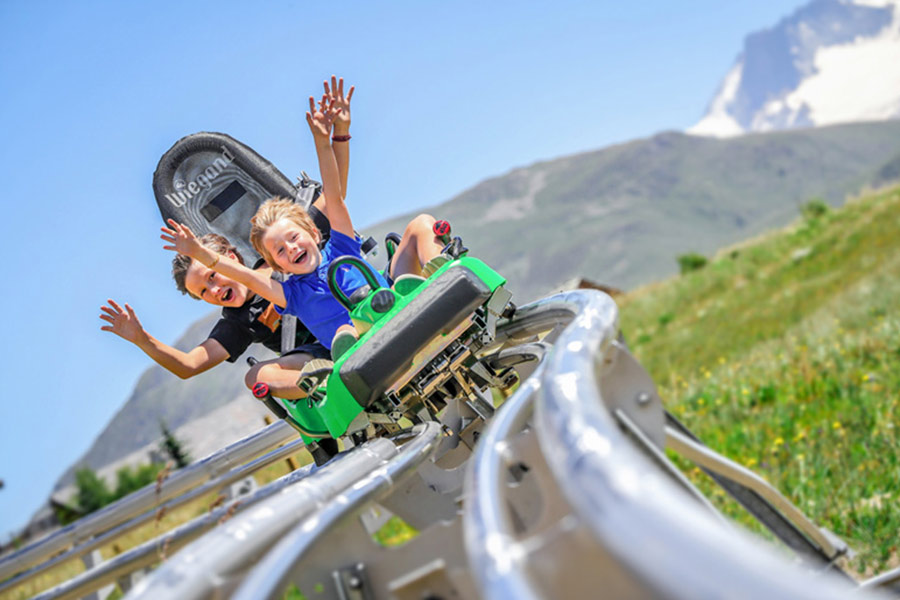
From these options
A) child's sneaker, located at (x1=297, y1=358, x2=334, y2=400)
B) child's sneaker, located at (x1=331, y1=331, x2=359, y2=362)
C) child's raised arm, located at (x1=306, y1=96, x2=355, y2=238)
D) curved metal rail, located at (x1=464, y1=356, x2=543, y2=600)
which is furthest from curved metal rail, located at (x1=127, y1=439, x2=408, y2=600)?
child's raised arm, located at (x1=306, y1=96, x2=355, y2=238)

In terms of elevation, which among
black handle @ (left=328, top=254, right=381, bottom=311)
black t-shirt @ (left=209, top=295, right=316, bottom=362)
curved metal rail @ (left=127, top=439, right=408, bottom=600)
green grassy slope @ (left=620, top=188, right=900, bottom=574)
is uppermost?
black t-shirt @ (left=209, top=295, right=316, bottom=362)

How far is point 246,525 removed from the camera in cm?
135

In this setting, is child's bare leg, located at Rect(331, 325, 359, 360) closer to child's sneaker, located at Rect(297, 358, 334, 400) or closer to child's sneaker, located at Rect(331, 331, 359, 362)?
child's sneaker, located at Rect(331, 331, 359, 362)

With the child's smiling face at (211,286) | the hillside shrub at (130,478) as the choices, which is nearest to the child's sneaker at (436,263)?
the child's smiling face at (211,286)

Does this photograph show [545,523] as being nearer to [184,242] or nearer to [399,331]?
[399,331]

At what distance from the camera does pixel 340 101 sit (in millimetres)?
3605

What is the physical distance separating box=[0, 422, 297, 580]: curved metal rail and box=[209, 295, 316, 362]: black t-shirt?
1.49 ft

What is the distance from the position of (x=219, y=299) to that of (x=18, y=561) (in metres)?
1.59

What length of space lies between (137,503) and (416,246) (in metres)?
1.99

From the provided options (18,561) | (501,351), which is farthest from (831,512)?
(18,561)

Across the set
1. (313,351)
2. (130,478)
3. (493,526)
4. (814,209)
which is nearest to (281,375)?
(313,351)

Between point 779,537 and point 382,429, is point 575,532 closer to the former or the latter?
point 779,537

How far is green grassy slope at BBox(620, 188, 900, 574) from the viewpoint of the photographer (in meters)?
4.02

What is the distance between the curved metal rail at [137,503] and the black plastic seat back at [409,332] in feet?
5.44
